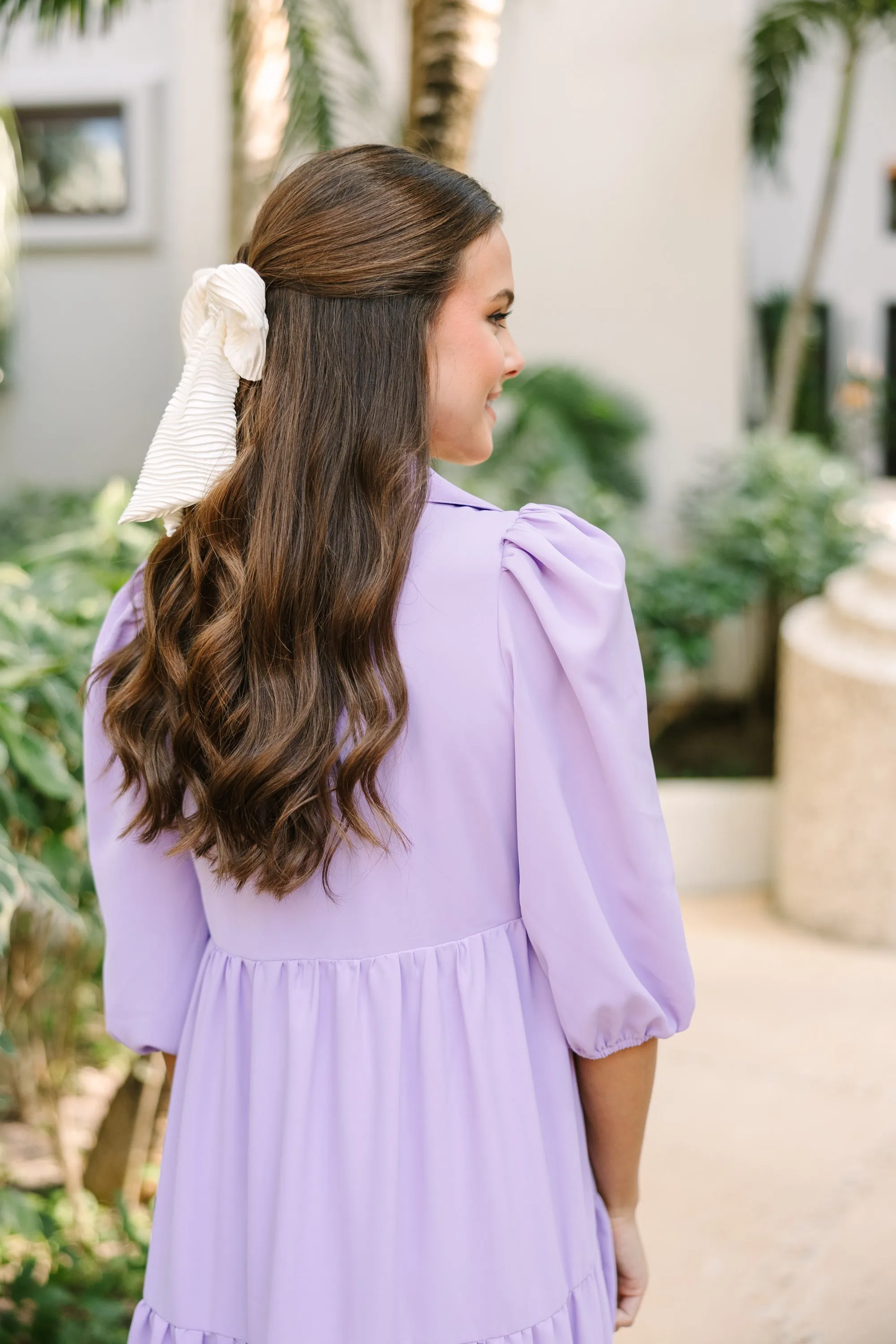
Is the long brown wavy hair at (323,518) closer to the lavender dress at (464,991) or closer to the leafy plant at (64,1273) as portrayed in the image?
the lavender dress at (464,991)

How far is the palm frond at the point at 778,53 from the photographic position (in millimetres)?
6367

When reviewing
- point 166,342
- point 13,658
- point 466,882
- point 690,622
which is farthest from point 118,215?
point 466,882

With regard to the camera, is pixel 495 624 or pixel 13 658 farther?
pixel 13 658

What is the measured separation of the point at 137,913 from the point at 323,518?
527mm

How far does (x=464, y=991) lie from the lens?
1.12m

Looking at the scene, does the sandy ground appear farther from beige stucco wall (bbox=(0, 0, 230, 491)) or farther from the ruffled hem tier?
beige stucco wall (bbox=(0, 0, 230, 491))

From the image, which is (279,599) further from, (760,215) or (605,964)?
(760,215)

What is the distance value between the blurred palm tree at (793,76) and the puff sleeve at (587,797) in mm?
6221

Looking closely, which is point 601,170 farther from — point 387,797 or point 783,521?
point 387,797

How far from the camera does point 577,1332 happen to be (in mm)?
1179

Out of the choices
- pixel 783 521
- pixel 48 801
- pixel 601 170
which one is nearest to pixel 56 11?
pixel 48 801

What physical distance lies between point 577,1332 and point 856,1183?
1.61 metres

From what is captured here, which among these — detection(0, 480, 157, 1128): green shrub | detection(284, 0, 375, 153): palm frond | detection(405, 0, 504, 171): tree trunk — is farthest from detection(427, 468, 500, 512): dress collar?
detection(405, 0, 504, 171): tree trunk

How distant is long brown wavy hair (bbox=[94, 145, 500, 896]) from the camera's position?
1057 millimetres
